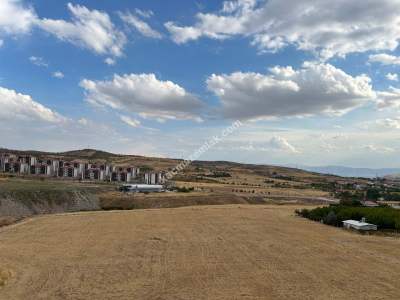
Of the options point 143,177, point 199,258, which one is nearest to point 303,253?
point 199,258

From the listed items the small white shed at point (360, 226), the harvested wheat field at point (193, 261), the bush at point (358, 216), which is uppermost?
the bush at point (358, 216)

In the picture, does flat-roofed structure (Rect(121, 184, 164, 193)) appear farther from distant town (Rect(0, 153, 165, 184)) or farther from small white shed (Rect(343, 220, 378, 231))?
small white shed (Rect(343, 220, 378, 231))

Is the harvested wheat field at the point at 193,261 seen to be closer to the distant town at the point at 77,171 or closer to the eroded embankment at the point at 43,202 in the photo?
the eroded embankment at the point at 43,202

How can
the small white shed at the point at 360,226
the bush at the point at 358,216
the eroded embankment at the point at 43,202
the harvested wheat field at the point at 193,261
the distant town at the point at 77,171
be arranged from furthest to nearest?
the distant town at the point at 77,171
the eroded embankment at the point at 43,202
the bush at the point at 358,216
the small white shed at the point at 360,226
the harvested wheat field at the point at 193,261

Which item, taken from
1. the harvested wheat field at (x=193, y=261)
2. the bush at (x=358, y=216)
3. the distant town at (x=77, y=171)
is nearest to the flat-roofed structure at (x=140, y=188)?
the distant town at (x=77, y=171)

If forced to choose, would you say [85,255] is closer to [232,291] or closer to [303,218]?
[232,291]

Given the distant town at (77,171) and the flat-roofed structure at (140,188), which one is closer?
the flat-roofed structure at (140,188)

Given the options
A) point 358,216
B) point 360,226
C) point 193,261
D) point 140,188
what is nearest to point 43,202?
point 140,188
